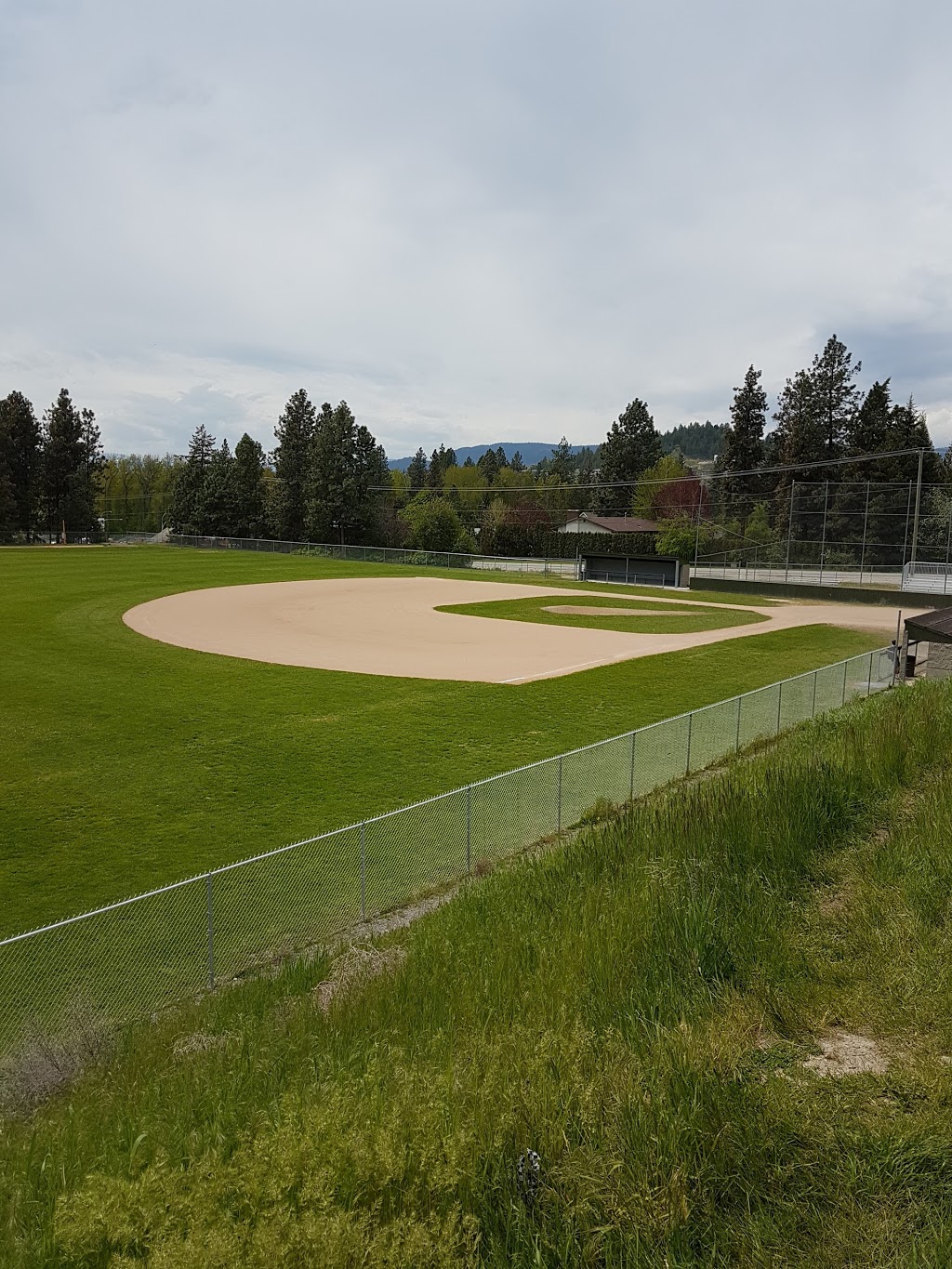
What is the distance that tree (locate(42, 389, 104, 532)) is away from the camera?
10425cm

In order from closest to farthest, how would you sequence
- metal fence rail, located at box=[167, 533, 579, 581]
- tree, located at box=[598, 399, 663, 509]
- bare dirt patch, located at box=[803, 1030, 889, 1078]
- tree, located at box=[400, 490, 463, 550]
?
1. bare dirt patch, located at box=[803, 1030, 889, 1078]
2. metal fence rail, located at box=[167, 533, 579, 581]
3. tree, located at box=[400, 490, 463, 550]
4. tree, located at box=[598, 399, 663, 509]

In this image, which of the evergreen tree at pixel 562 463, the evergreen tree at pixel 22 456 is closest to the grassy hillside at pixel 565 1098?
the evergreen tree at pixel 22 456

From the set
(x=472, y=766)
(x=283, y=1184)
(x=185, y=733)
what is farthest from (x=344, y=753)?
(x=283, y=1184)

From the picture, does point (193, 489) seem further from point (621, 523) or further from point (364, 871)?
point (364, 871)

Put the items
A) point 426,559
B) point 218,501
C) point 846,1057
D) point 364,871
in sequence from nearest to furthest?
point 846,1057 → point 364,871 → point 426,559 → point 218,501

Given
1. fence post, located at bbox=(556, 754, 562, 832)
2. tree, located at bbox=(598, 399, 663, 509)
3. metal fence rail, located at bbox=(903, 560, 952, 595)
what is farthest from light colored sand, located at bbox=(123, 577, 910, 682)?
tree, located at bbox=(598, 399, 663, 509)

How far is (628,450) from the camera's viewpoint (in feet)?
379

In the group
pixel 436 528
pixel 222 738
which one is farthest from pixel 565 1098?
pixel 436 528

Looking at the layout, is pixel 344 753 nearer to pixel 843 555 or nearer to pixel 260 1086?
pixel 260 1086

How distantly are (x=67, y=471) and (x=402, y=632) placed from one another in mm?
84234

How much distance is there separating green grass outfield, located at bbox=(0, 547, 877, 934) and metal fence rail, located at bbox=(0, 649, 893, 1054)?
1.94 m

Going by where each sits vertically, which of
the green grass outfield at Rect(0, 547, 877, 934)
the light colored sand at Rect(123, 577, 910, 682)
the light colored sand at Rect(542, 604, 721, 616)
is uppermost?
the light colored sand at Rect(542, 604, 721, 616)

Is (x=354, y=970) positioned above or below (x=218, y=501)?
below

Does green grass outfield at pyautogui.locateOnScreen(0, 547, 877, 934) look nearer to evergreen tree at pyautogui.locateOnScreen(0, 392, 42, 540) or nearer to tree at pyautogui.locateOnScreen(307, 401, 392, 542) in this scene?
tree at pyautogui.locateOnScreen(307, 401, 392, 542)
